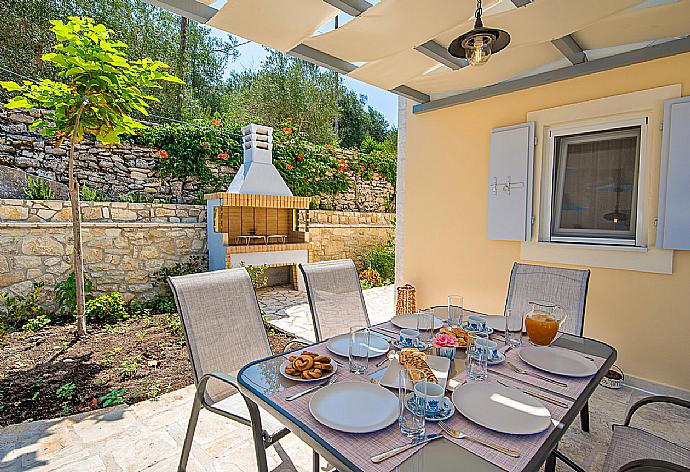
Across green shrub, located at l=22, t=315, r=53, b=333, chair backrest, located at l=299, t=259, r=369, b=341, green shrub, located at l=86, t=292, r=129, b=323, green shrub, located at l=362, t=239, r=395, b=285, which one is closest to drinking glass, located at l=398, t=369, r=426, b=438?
chair backrest, located at l=299, t=259, r=369, b=341

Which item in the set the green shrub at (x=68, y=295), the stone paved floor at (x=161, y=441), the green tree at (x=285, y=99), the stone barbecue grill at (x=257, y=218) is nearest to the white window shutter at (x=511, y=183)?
the stone paved floor at (x=161, y=441)

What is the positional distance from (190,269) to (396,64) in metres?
4.21

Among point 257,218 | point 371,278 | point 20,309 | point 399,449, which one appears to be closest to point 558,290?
point 399,449

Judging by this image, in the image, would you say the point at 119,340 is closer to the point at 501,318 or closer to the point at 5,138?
the point at 5,138

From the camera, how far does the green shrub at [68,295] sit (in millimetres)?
3977

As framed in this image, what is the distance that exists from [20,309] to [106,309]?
0.86 meters

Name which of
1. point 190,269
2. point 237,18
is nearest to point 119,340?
point 190,269

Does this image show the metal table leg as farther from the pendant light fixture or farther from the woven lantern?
the woven lantern

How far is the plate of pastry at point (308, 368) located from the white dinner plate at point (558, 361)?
0.87 meters

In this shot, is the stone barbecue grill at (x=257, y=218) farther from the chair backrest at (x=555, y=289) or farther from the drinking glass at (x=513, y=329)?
the drinking glass at (x=513, y=329)

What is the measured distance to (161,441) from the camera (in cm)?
212

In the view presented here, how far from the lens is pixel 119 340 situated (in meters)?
3.71

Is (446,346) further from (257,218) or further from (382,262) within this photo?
(382,262)

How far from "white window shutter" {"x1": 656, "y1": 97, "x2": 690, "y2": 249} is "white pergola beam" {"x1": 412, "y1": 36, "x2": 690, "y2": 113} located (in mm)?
388
